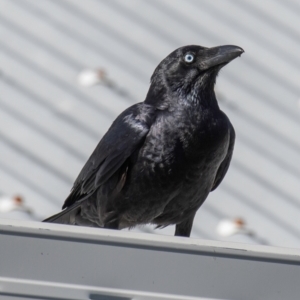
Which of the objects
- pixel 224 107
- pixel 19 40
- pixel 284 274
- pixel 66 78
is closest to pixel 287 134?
pixel 224 107

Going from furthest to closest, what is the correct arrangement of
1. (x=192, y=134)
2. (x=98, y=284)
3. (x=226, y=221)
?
(x=226, y=221)
(x=192, y=134)
(x=98, y=284)

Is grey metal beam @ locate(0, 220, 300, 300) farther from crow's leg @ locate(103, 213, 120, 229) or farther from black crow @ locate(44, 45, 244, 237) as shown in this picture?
crow's leg @ locate(103, 213, 120, 229)

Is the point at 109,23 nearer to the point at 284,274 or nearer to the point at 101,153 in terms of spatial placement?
the point at 101,153

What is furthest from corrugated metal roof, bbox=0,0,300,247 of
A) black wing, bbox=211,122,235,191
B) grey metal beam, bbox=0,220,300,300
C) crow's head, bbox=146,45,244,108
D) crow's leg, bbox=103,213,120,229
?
grey metal beam, bbox=0,220,300,300

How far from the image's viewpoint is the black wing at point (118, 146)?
4680mm

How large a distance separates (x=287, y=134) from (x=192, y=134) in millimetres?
1747

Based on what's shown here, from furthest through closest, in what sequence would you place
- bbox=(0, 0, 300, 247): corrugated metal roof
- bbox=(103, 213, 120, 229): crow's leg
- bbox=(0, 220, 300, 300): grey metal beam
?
bbox=(0, 0, 300, 247): corrugated metal roof
bbox=(103, 213, 120, 229): crow's leg
bbox=(0, 220, 300, 300): grey metal beam

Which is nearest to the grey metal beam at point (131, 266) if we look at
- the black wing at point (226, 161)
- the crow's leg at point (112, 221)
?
the crow's leg at point (112, 221)

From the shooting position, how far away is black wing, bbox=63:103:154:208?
15.4 feet

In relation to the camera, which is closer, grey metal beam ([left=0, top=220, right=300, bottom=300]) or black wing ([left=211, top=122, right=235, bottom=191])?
grey metal beam ([left=0, top=220, right=300, bottom=300])

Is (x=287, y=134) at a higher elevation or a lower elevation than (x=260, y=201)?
higher

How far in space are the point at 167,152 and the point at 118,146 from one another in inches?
10.7

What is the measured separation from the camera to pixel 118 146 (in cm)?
472

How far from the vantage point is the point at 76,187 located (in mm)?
5062
